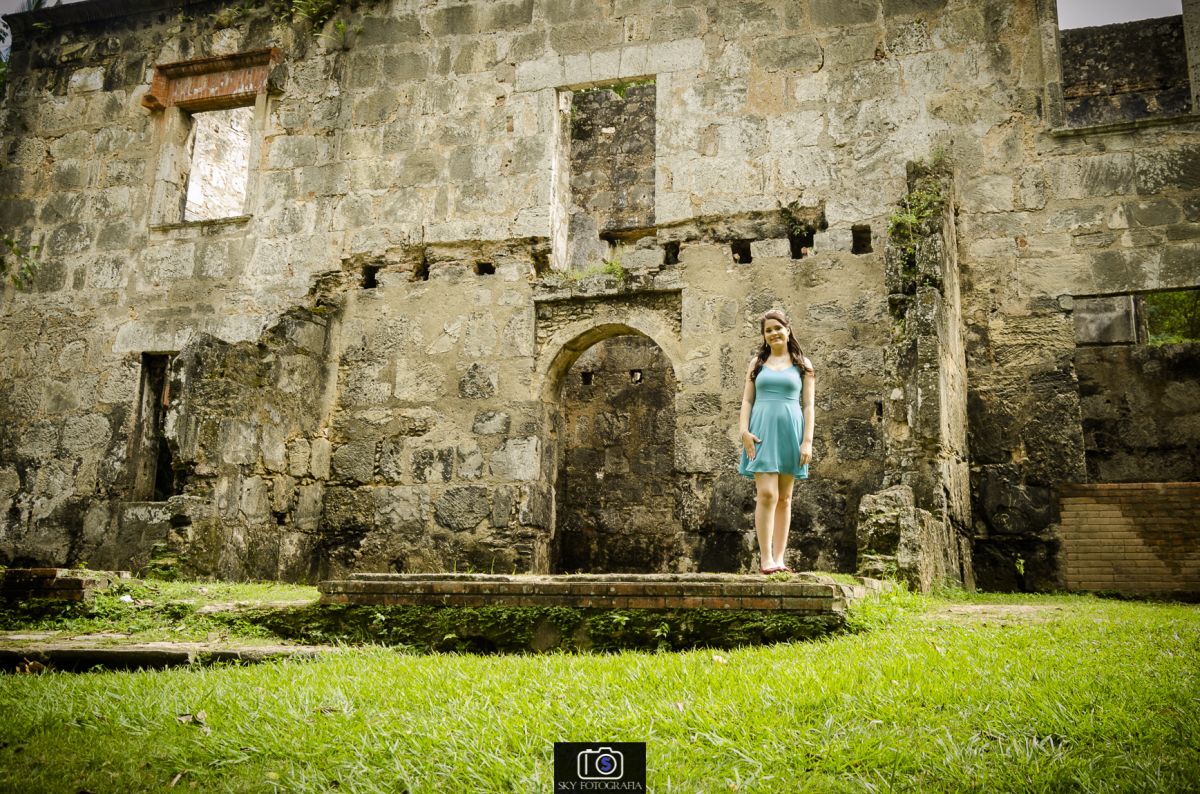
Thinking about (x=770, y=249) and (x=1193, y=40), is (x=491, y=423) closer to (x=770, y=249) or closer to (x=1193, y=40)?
(x=770, y=249)

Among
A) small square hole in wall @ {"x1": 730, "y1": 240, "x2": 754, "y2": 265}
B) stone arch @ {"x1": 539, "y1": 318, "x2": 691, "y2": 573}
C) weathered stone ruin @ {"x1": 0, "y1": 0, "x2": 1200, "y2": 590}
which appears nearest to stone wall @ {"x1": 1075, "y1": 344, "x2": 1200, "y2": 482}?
weathered stone ruin @ {"x1": 0, "y1": 0, "x2": 1200, "y2": 590}

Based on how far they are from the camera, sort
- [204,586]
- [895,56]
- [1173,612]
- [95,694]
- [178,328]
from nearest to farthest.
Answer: [95,694] < [1173,612] < [204,586] < [895,56] < [178,328]

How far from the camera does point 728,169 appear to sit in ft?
31.1

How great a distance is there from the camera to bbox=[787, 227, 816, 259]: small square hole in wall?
9117 millimetres

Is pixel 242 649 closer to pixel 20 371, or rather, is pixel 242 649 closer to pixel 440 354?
pixel 440 354

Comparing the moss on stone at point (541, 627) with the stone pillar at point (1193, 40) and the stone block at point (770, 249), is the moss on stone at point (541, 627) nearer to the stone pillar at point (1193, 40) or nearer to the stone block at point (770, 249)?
the stone block at point (770, 249)

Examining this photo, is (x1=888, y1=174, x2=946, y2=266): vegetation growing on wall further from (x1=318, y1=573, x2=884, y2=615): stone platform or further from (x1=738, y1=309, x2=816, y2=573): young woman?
(x1=318, y1=573, x2=884, y2=615): stone platform

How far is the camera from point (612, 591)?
5.25 m

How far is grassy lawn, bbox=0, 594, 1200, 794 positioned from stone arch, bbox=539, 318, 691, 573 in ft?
23.1

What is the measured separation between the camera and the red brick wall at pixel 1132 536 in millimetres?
7609

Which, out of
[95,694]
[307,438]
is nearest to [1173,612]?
[95,694]

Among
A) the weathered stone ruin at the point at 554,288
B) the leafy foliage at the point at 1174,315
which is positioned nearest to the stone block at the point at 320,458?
the weathered stone ruin at the point at 554,288

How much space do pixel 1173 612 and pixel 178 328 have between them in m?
9.65

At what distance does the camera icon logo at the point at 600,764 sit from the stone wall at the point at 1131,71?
13.1 meters
